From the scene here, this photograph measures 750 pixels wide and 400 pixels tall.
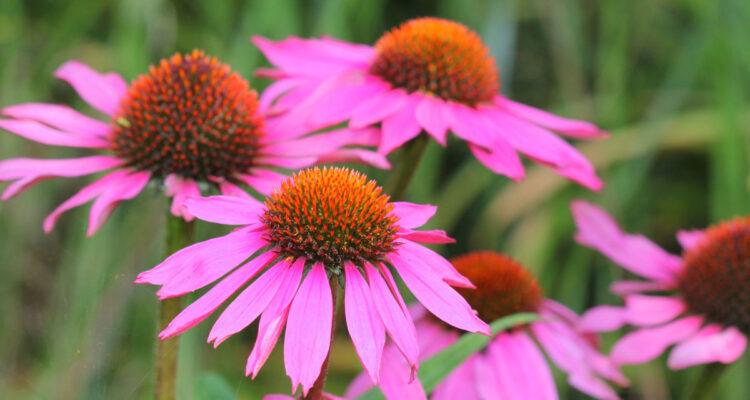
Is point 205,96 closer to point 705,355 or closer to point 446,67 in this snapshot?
point 446,67

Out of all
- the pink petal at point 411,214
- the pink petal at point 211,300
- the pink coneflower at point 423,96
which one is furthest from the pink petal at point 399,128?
the pink petal at point 211,300

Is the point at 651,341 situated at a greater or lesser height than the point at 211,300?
lesser

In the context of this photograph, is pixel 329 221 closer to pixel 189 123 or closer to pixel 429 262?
pixel 429 262

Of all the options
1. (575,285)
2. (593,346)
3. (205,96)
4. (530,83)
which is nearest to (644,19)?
(530,83)

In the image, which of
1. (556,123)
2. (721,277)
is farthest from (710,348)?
(556,123)

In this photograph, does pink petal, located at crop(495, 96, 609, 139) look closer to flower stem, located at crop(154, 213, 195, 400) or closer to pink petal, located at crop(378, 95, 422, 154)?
pink petal, located at crop(378, 95, 422, 154)

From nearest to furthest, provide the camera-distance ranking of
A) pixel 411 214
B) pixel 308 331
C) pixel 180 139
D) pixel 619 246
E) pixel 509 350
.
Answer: pixel 308 331 → pixel 411 214 → pixel 180 139 → pixel 509 350 → pixel 619 246

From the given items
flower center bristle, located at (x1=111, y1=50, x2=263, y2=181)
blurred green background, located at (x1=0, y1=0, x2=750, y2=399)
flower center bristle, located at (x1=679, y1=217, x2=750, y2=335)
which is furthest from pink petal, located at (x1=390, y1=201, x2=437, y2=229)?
blurred green background, located at (x1=0, y1=0, x2=750, y2=399)
